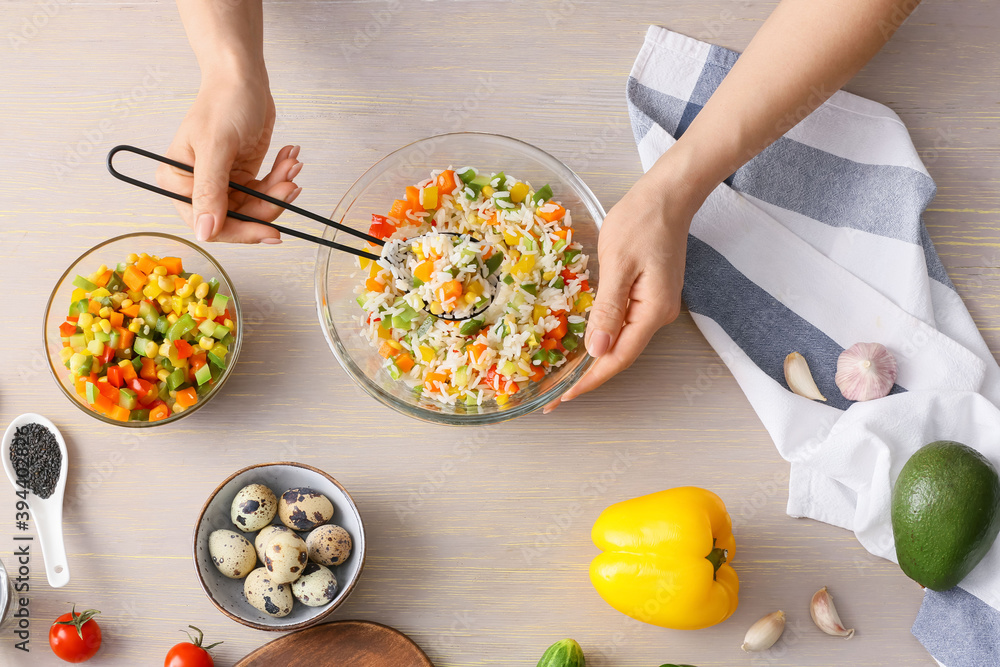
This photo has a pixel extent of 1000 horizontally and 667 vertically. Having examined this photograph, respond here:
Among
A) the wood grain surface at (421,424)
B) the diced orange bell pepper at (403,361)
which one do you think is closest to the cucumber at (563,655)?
the wood grain surface at (421,424)

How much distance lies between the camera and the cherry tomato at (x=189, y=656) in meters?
1.62

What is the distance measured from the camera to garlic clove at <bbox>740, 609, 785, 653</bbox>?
5.48 feet

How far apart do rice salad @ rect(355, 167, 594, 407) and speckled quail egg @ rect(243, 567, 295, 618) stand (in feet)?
1.74

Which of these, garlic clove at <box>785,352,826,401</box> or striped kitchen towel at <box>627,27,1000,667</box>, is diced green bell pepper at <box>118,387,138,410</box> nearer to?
striped kitchen towel at <box>627,27,1000,667</box>

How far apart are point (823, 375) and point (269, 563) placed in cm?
139

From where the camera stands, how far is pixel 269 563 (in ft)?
5.10

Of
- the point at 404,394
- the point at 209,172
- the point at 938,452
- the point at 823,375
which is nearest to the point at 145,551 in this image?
the point at 404,394

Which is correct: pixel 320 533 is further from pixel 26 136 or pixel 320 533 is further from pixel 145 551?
pixel 26 136

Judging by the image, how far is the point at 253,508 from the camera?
1.60m

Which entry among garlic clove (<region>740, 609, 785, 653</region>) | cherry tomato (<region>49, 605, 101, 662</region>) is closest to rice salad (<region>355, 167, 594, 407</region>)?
garlic clove (<region>740, 609, 785, 653</region>)

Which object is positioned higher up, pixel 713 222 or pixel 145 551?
pixel 713 222

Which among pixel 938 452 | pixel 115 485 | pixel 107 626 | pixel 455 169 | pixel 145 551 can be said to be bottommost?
pixel 107 626

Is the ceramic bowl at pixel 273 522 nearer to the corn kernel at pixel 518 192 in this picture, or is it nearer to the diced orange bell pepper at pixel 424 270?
the diced orange bell pepper at pixel 424 270

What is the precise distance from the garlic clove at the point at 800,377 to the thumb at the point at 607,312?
0.53 meters
